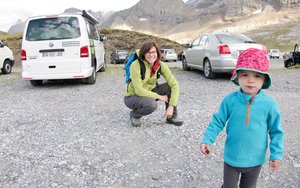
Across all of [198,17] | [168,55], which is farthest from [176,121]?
[198,17]

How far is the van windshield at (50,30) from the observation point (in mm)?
6801

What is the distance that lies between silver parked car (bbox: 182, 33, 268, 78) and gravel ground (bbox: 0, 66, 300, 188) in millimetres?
2398

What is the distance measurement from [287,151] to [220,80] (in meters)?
5.62

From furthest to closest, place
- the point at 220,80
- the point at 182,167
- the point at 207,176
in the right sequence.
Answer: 1. the point at 220,80
2. the point at 182,167
3. the point at 207,176

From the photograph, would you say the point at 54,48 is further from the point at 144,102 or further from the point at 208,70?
the point at 208,70

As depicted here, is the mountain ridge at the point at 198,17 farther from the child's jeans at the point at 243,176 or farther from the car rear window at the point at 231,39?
the child's jeans at the point at 243,176

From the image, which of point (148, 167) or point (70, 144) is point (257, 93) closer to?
point (148, 167)

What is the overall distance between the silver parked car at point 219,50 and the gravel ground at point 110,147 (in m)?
2.40

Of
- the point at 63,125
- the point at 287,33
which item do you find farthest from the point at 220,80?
the point at 287,33

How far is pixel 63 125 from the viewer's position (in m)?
3.92

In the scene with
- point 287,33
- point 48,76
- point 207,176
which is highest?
point 287,33

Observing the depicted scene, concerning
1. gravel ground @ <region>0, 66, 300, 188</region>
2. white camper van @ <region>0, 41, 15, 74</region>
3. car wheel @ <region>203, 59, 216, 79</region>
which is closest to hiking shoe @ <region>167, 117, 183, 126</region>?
gravel ground @ <region>0, 66, 300, 188</region>

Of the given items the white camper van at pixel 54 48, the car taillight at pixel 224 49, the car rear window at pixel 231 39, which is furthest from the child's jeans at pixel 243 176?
the car rear window at pixel 231 39

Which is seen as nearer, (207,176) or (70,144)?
(207,176)
